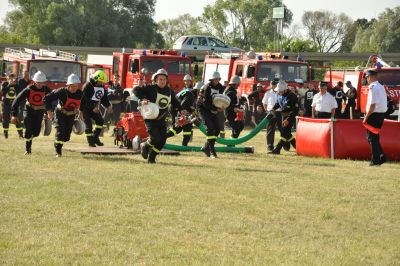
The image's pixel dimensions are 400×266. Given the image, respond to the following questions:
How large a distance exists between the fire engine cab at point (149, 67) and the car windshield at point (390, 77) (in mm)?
5863

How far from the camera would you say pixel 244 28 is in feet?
294

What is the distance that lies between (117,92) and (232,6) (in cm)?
6332

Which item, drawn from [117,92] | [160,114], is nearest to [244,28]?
[117,92]

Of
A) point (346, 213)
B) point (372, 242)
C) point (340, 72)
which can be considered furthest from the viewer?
point (340, 72)

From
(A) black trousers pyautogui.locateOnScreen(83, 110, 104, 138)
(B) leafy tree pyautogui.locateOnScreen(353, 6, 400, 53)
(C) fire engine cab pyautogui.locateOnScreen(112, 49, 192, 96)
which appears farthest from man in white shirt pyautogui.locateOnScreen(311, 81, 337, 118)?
(B) leafy tree pyautogui.locateOnScreen(353, 6, 400, 53)

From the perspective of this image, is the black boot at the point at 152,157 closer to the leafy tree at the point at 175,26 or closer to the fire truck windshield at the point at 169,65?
the fire truck windshield at the point at 169,65

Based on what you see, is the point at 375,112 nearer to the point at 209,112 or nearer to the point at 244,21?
the point at 209,112

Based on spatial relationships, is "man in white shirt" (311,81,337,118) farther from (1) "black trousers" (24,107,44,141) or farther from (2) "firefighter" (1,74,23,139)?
(2) "firefighter" (1,74,23,139)

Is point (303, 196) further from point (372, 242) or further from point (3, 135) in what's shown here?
point (3, 135)

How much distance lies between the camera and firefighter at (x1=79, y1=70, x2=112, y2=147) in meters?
18.8

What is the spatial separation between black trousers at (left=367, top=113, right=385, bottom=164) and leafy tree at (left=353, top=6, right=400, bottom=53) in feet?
214

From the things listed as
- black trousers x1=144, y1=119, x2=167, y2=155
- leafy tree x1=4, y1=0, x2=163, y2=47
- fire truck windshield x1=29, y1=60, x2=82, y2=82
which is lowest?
black trousers x1=144, y1=119, x2=167, y2=155

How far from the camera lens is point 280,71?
2795 centimetres

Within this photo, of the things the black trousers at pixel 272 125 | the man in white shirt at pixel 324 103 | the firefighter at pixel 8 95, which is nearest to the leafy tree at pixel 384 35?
the firefighter at pixel 8 95
